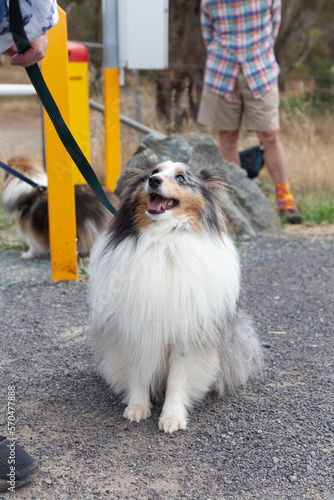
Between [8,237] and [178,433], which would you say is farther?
[8,237]

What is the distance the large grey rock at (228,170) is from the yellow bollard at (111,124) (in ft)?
0.66

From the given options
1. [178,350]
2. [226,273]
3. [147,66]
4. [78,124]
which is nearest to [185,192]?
[226,273]

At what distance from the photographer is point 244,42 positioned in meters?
5.48

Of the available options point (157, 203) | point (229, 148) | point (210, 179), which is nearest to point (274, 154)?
point (229, 148)

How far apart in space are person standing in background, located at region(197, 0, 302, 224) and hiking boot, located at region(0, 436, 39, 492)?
420cm

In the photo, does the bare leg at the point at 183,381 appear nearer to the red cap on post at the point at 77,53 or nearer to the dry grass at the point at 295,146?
the red cap on post at the point at 77,53

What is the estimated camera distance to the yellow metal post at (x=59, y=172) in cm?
382

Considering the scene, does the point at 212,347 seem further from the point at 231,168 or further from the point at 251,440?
the point at 231,168

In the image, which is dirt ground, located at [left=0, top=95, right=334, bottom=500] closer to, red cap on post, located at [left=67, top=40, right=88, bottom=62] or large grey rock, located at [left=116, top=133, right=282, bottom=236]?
large grey rock, located at [left=116, top=133, right=282, bottom=236]

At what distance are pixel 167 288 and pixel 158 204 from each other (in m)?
0.37

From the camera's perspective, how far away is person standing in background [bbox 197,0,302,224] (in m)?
5.48

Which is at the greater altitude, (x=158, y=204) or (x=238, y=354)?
(x=158, y=204)

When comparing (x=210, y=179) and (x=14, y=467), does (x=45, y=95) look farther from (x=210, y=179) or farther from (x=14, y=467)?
(x=14, y=467)

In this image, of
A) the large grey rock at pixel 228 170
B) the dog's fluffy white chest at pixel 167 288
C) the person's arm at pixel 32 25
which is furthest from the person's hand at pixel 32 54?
the large grey rock at pixel 228 170
